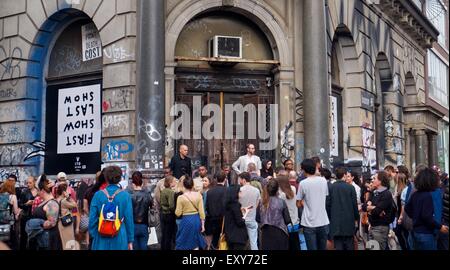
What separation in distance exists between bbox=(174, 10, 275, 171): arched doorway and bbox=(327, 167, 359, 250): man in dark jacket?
703 cm

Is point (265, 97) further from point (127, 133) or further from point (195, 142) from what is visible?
point (127, 133)

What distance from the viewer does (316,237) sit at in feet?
34.7

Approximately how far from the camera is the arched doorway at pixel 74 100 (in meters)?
17.5

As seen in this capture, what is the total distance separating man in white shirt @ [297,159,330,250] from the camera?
1041 cm

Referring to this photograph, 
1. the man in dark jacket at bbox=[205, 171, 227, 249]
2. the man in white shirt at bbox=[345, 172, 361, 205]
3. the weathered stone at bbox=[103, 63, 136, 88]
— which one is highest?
the weathered stone at bbox=[103, 63, 136, 88]

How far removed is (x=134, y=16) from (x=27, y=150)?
581 centimetres

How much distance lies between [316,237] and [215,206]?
2.34m

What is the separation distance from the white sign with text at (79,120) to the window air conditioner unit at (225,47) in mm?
3702

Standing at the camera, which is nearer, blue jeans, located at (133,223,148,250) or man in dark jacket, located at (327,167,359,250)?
man in dark jacket, located at (327,167,359,250)

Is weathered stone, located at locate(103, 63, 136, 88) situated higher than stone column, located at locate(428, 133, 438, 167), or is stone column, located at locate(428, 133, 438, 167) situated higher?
weathered stone, located at locate(103, 63, 136, 88)

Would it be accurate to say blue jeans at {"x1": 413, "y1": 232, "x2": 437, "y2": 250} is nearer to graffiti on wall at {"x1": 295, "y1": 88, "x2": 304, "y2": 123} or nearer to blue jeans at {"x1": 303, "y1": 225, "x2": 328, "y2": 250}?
blue jeans at {"x1": 303, "y1": 225, "x2": 328, "y2": 250}

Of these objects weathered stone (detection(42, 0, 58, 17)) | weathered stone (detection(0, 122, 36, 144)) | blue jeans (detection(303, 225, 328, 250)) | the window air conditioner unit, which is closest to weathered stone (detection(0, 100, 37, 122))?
weathered stone (detection(0, 122, 36, 144))

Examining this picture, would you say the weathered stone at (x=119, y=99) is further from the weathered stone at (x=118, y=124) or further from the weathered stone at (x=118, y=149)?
the weathered stone at (x=118, y=149)

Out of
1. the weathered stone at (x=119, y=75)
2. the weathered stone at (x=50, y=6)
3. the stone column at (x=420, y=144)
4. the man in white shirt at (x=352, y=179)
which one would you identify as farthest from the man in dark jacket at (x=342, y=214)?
the stone column at (x=420, y=144)
